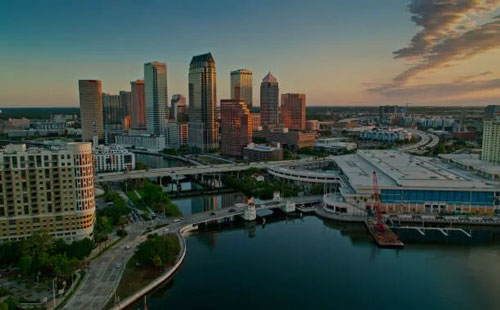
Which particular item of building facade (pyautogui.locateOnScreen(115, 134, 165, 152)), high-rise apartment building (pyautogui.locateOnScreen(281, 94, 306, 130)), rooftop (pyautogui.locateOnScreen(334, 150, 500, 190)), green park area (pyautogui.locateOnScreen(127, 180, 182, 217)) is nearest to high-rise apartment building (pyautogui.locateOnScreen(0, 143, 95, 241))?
green park area (pyautogui.locateOnScreen(127, 180, 182, 217))

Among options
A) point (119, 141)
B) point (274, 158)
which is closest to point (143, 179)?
point (274, 158)

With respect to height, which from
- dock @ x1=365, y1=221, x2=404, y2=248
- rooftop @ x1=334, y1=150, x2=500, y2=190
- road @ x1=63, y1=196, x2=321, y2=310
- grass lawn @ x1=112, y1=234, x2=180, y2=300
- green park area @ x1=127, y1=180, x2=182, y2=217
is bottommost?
dock @ x1=365, y1=221, x2=404, y2=248

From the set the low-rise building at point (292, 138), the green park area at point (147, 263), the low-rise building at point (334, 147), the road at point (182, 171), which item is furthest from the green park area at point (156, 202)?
the low-rise building at point (292, 138)

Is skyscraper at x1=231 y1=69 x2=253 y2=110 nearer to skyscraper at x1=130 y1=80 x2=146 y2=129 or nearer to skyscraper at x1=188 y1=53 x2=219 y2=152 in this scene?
skyscraper at x1=130 y1=80 x2=146 y2=129

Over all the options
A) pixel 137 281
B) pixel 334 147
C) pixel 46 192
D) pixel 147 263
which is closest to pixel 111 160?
pixel 46 192

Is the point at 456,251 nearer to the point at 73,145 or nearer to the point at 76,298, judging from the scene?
the point at 76,298

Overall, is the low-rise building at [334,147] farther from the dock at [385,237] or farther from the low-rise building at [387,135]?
the dock at [385,237]

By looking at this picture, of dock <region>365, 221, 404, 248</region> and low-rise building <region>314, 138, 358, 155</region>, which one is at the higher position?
low-rise building <region>314, 138, 358, 155</region>
